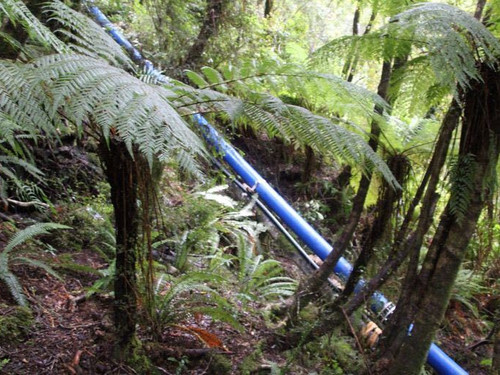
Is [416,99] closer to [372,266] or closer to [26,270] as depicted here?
[372,266]

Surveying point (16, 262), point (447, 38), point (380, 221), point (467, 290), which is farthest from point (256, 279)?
point (467, 290)

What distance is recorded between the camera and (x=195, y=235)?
3.79 meters

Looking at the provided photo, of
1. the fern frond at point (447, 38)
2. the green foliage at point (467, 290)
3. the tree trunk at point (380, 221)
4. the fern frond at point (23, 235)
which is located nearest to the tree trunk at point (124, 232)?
the fern frond at point (23, 235)

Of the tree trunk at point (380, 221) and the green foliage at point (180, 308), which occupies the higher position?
the tree trunk at point (380, 221)

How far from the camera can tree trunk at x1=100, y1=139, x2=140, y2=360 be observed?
178cm

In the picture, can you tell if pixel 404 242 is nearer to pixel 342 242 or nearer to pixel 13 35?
pixel 342 242

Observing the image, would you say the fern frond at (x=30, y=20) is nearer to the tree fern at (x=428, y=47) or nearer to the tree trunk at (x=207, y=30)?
the tree fern at (x=428, y=47)

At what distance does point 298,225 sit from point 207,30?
9.85ft

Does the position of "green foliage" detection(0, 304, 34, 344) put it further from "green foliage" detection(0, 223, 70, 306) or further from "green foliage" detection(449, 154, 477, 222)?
"green foliage" detection(449, 154, 477, 222)

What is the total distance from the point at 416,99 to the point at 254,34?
4.47 meters

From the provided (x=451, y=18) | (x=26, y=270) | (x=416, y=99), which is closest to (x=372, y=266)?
(x=416, y=99)

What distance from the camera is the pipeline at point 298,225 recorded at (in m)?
3.29

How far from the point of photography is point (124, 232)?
6.24ft

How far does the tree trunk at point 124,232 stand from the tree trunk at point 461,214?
1.37m
